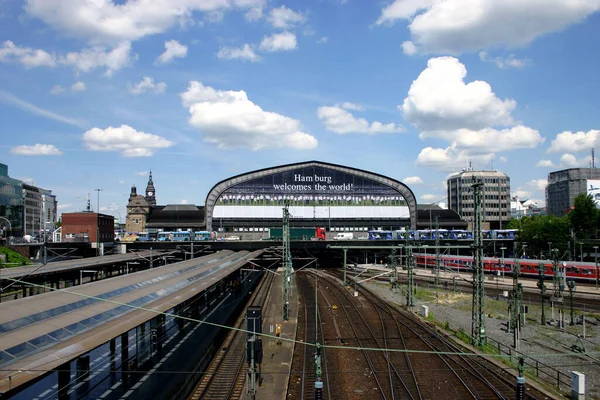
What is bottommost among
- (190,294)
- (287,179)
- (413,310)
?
(413,310)

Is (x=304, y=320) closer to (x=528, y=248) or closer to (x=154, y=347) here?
(x=154, y=347)

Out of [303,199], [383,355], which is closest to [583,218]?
[303,199]

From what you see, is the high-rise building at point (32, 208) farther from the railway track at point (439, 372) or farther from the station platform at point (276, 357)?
the railway track at point (439, 372)

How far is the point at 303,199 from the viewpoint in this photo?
356 ft

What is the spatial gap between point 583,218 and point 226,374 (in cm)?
8468

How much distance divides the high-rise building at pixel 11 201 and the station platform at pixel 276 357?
3483 inches

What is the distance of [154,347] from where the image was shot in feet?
102

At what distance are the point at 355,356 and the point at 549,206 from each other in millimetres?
164740

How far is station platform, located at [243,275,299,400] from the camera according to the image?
2219 centimetres

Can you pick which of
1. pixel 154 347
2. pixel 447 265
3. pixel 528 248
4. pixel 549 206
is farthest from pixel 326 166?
pixel 549 206

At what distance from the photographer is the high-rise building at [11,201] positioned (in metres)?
109

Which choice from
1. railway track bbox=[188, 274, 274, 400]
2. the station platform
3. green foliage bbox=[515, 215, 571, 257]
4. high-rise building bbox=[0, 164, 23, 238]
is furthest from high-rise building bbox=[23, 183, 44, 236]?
railway track bbox=[188, 274, 274, 400]

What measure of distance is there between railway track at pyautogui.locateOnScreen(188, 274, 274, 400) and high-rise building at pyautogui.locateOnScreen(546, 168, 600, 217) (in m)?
148

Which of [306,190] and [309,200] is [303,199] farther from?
[306,190]
